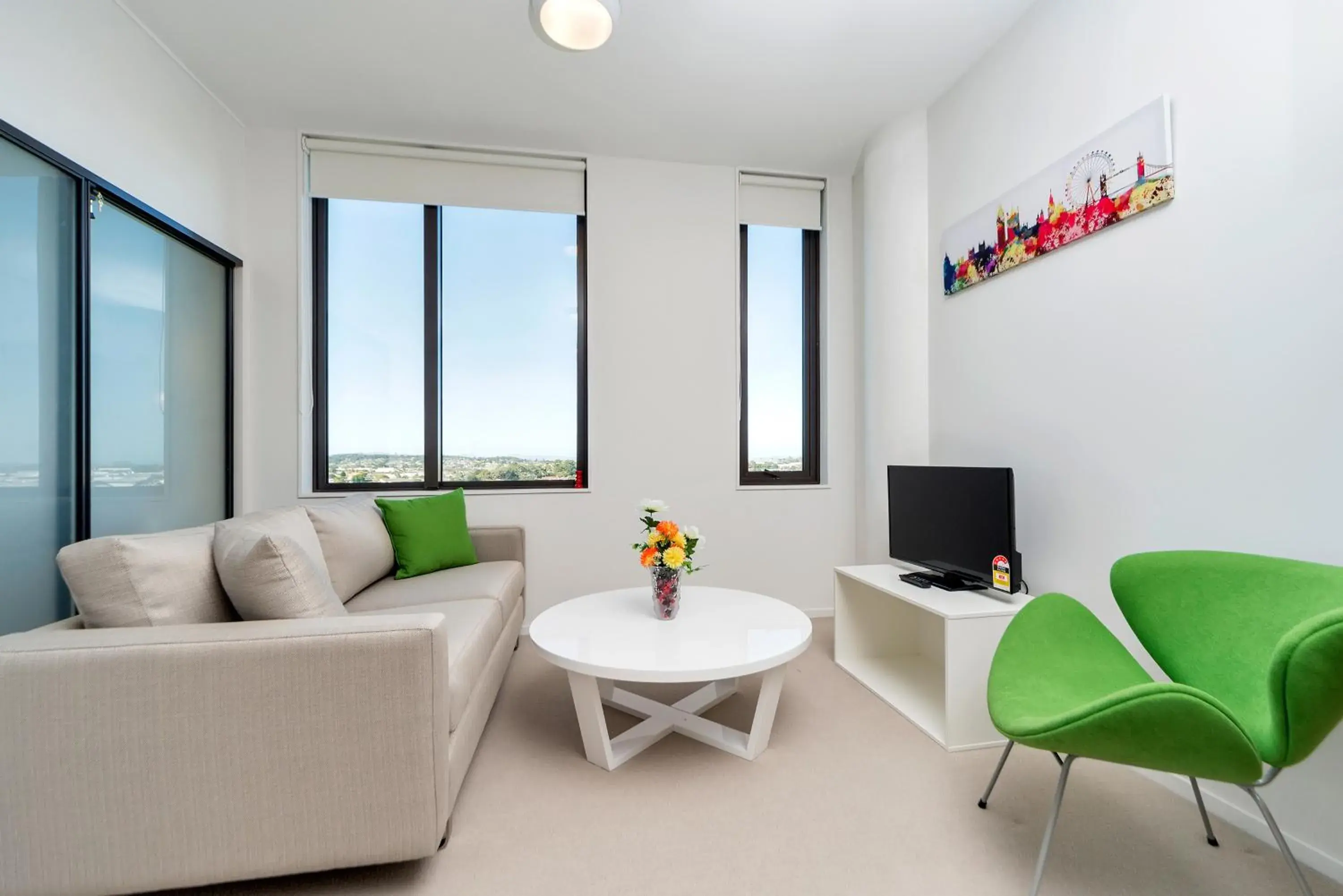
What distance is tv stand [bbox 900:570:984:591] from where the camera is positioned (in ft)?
7.83

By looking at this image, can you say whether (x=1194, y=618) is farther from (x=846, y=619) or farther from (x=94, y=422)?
(x=94, y=422)

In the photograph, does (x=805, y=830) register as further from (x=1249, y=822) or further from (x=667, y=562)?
(x=1249, y=822)

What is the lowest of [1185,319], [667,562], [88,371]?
[667,562]

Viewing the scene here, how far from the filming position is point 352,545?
2389 millimetres

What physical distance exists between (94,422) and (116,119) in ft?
3.86

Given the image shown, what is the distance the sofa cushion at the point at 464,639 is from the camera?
5.12 ft

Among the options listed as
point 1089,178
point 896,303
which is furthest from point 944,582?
point 1089,178

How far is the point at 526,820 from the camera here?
1604 mm

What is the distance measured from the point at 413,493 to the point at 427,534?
0.60 meters

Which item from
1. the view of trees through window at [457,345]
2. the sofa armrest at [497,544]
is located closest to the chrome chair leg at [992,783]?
the sofa armrest at [497,544]

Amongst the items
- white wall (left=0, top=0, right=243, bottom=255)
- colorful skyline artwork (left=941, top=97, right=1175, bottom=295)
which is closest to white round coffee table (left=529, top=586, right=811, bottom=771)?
colorful skyline artwork (left=941, top=97, right=1175, bottom=295)

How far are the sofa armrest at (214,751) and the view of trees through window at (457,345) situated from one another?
7.06 ft

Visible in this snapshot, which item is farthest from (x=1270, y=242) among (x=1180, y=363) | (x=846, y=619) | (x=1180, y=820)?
(x=846, y=619)

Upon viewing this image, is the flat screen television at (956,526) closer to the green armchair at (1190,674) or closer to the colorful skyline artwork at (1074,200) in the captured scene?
the green armchair at (1190,674)
